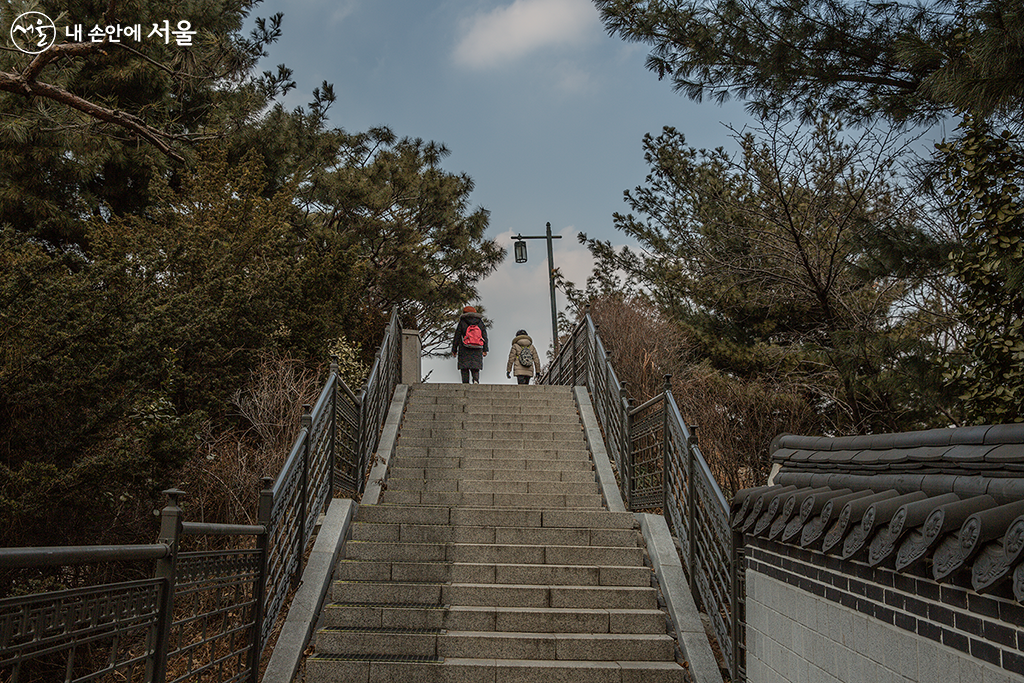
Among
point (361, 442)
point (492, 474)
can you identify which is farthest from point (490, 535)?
point (361, 442)

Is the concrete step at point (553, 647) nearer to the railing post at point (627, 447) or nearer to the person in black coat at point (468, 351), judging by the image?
the railing post at point (627, 447)

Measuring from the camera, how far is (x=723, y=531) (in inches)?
200

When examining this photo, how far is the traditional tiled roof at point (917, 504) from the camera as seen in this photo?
6.28ft

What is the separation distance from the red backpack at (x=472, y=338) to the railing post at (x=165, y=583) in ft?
34.0

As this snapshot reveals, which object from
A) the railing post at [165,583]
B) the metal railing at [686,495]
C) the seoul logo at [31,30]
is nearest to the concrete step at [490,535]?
the metal railing at [686,495]

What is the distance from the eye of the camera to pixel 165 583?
3230 millimetres

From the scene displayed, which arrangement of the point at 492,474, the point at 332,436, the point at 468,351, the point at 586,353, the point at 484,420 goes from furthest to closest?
Answer: the point at 468,351 < the point at 586,353 < the point at 484,420 < the point at 492,474 < the point at 332,436

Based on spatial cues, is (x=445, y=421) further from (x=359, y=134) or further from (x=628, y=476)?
(x=359, y=134)

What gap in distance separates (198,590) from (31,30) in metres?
10.7

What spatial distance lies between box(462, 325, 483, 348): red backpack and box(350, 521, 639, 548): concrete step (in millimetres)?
7041

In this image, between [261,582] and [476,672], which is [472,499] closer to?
[476,672]

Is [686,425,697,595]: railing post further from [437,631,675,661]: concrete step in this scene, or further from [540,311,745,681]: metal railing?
[437,631,675,661]: concrete step

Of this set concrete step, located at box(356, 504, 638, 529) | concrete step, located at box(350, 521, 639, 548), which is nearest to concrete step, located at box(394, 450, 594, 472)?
concrete step, located at box(356, 504, 638, 529)

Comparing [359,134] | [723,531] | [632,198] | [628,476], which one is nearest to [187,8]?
[359,134]
